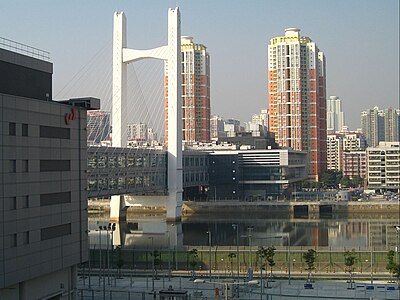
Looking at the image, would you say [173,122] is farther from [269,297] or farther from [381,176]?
[381,176]

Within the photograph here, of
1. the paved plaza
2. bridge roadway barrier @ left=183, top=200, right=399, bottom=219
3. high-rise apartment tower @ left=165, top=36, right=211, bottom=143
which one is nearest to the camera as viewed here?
the paved plaza

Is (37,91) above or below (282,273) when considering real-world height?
above

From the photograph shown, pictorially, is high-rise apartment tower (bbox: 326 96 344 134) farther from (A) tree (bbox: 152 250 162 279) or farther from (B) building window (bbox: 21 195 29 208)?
(B) building window (bbox: 21 195 29 208)

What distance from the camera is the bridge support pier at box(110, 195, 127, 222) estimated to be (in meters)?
23.6

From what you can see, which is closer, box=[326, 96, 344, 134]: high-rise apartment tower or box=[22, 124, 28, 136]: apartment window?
box=[22, 124, 28, 136]: apartment window

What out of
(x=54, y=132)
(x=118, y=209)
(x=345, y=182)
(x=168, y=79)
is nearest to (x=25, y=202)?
(x=54, y=132)

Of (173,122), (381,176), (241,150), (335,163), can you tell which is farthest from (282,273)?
(335,163)

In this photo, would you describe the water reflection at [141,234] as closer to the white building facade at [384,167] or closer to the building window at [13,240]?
the building window at [13,240]

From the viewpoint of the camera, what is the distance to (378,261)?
39.4 ft

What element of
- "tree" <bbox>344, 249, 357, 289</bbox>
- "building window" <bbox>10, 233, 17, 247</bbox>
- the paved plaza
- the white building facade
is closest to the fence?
"tree" <bbox>344, 249, 357, 289</bbox>

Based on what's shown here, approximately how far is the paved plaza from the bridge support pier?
1265cm

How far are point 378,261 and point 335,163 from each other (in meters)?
38.6

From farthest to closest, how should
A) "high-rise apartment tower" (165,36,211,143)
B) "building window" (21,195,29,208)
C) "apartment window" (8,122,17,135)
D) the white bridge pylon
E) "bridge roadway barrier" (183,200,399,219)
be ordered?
"high-rise apartment tower" (165,36,211,143) → "bridge roadway barrier" (183,200,399,219) → the white bridge pylon → "building window" (21,195,29,208) → "apartment window" (8,122,17,135)

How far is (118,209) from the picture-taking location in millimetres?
23703
